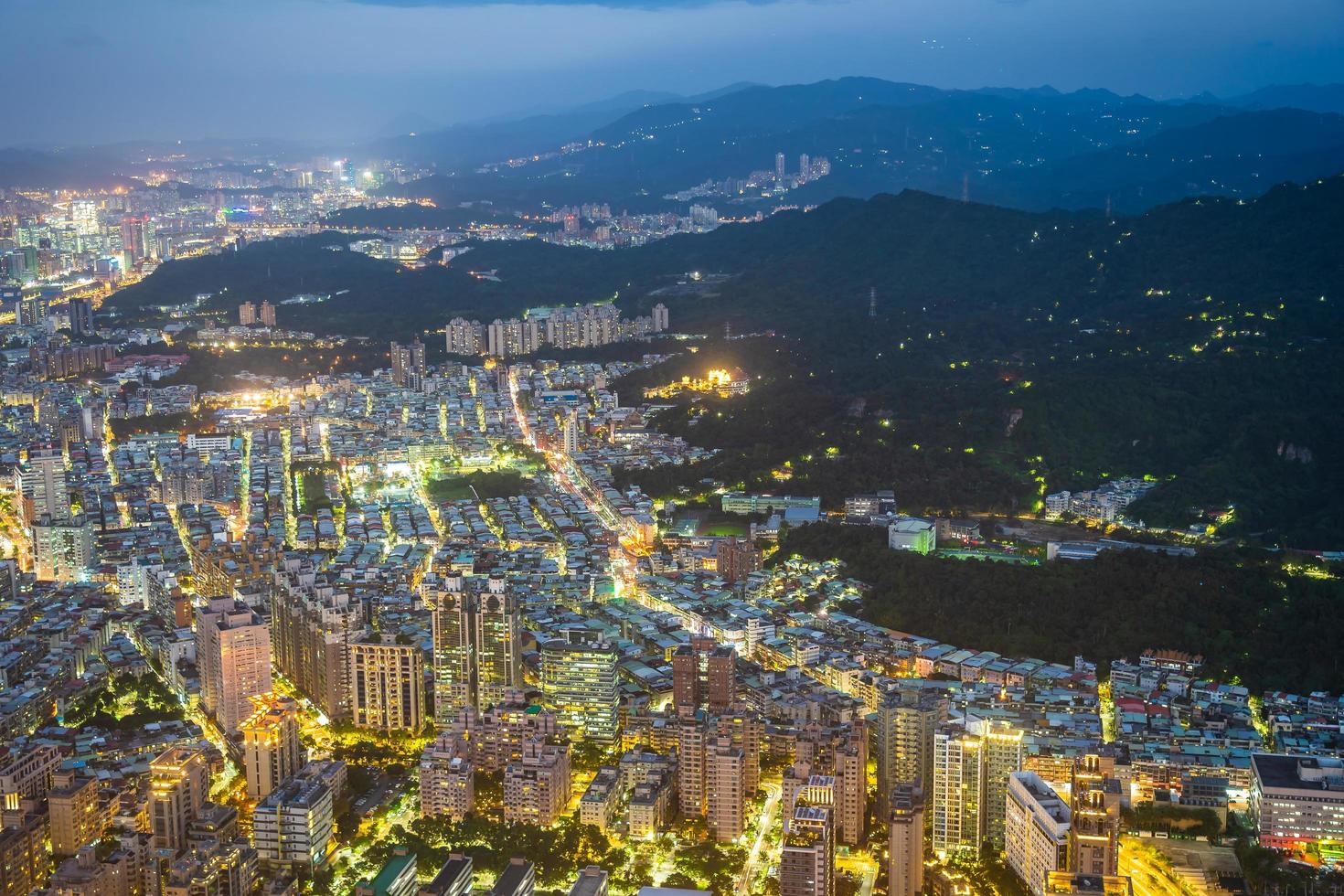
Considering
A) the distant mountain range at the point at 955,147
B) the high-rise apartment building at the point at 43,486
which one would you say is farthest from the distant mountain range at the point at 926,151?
the high-rise apartment building at the point at 43,486

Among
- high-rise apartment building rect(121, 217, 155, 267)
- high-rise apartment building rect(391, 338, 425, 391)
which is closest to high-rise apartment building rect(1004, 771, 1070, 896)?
high-rise apartment building rect(391, 338, 425, 391)

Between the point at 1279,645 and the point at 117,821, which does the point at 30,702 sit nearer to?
the point at 117,821

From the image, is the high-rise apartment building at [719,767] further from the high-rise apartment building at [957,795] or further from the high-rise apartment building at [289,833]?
the high-rise apartment building at [289,833]

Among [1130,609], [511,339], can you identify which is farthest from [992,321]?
[1130,609]

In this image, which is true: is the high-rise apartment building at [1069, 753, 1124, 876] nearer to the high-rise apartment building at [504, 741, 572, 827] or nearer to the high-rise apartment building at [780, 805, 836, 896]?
the high-rise apartment building at [780, 805, 836, 896]

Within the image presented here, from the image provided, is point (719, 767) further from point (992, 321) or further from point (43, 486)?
point (992, 321)
